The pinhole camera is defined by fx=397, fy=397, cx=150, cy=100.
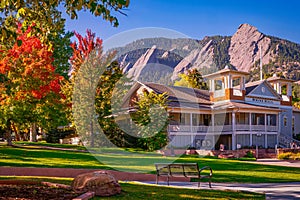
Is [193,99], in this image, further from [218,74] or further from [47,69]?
[47,69]

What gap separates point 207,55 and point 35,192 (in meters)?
A: 47.6

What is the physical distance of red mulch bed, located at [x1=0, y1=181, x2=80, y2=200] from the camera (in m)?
8.70

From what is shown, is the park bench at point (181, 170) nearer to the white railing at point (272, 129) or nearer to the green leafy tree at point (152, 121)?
the green leafy tree at point (152, 121)

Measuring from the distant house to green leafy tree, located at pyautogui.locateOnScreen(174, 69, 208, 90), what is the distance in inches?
762

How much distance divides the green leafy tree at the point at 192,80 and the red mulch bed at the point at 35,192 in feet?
170

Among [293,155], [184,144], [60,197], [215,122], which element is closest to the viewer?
[60,197]

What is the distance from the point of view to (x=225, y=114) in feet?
124

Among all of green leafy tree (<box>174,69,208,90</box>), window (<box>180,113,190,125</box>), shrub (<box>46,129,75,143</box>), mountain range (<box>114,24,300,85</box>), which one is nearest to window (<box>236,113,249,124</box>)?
window (<box>180,113,190,125</box>)

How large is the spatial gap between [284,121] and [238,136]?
9364mm

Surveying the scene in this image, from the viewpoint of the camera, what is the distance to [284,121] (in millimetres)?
43000

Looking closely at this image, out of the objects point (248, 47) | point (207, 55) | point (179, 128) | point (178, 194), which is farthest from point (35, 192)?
point (248, 47)

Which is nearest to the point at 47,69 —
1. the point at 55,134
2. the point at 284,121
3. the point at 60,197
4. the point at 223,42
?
the point at 60,197

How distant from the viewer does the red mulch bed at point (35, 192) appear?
870 centimetres

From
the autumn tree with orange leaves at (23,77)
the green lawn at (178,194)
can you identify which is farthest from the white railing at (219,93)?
the green lawn at (178,194)
